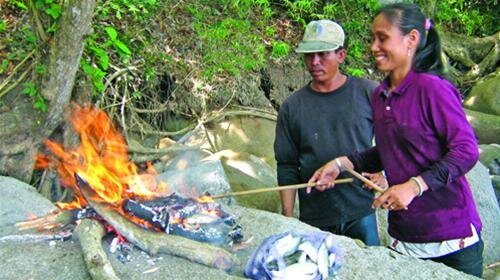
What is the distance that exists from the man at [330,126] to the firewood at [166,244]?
3.48ft

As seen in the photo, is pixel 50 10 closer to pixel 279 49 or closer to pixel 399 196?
pixel 399 196

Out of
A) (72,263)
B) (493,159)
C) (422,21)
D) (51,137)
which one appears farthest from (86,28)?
(493,159)

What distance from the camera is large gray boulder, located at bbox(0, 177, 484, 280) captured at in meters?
2.52

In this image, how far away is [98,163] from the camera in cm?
355

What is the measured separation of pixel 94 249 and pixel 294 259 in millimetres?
979

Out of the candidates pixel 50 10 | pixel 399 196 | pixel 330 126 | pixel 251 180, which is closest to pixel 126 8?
pixel 50 10

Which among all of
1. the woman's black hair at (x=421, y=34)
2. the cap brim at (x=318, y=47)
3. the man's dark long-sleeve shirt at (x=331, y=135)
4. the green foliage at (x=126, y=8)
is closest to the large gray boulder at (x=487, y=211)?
the man's dark long-sleeve shirt at (x=331, y=135)

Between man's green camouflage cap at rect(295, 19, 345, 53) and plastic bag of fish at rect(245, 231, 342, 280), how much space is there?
4.83 feet

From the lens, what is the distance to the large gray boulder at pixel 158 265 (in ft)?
8.28

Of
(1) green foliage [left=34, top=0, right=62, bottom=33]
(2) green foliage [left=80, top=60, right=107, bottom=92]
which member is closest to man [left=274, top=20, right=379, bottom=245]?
(2) green foliage [left=80, top=60, right=107, bottom=92]

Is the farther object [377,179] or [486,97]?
[486,97]

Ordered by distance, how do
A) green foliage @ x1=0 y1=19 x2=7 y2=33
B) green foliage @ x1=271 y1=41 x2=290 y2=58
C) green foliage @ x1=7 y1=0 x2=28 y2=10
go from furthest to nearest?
green foliage @ x1=271 y1=41 x2=290 y2=58 < green foliage @ x1=0 y1=19 x2=7 y2=33 < green foliage @ x1=7 y1=0 x2=28 y2=10

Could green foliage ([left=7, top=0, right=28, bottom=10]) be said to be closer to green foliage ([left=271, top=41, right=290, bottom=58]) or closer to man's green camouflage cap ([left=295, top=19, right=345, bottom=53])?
man's green camouflage cap ([left=295, top=19, right=345, bottom=53])

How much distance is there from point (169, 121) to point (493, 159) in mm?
4316
